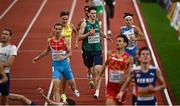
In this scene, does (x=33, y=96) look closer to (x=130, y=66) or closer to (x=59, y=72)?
(x=59, y=72)

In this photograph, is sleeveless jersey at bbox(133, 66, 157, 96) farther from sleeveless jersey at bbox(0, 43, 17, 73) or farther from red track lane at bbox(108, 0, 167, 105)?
red track lane at bbox(108, 0, 167, 105)

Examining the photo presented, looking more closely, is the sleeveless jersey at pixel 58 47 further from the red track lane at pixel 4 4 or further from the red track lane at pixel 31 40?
the red track lane at pixel 4 4

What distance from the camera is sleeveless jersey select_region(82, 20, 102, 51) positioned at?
15.8m

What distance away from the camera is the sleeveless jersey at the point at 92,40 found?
51.8 ft

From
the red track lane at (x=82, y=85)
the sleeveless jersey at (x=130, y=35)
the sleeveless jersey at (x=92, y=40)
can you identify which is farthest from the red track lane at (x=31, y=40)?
the sleeveless jersey at (x=130, y=35)

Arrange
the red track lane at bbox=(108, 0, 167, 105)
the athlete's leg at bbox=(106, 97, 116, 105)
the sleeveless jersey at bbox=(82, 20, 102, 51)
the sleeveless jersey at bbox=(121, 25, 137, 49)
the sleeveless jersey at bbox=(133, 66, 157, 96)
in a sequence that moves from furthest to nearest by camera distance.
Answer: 1. the red track lane at bbox=(108, 0, 167, 105)
2. the sleeveless jersey at bbox=(82, 20, 102, 51)
3. the sleeveless jersey at bbox=(121, 25, 137, 49)
4. the athlete's leg at bbox=(106, 97, 116, 105)
5. the sleeveless jersey at bbox=(133, 66, 157, 96)

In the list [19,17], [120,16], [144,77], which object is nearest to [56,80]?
[144,77]

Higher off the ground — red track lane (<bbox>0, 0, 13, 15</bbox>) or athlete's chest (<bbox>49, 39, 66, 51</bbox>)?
athlete's chest (<bbox>49, 39, 66, 51</bbox>)

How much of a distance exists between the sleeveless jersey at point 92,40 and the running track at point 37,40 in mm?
1226

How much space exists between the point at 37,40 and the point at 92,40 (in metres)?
8.88

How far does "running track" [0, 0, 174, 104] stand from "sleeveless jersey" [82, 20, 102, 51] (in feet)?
4.02

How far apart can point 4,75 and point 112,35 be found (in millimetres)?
13004

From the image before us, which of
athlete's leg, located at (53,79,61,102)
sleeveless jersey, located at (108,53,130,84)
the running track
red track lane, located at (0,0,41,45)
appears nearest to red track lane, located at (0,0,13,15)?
the running track

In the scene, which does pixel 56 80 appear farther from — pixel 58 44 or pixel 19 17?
pixel 19 17
